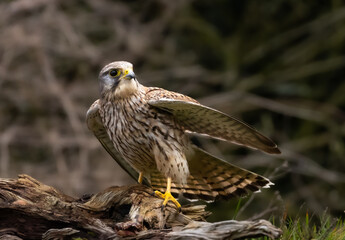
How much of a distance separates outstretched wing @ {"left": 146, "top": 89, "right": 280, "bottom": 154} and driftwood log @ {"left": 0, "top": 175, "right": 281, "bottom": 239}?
0.50 metres

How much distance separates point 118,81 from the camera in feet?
12.0

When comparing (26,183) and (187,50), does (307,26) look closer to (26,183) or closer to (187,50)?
(187,50)

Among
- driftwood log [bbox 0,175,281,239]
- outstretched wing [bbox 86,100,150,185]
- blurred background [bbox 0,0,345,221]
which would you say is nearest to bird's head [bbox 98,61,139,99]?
outstretched wing [bbox 86,100,150,185]

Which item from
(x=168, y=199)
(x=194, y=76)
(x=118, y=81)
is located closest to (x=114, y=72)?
(x=118, y=81)

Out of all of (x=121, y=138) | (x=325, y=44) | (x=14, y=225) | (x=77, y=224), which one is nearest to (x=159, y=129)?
(x=121, y=138)

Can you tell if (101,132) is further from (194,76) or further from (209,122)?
(194,76)

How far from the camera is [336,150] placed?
303 inches

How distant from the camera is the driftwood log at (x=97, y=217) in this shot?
9.92 ft

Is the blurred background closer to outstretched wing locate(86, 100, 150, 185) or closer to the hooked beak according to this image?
outstretched wing locate(86, 100, 150, 185)

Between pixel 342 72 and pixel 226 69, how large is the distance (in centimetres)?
159

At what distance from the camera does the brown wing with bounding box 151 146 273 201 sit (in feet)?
12.2

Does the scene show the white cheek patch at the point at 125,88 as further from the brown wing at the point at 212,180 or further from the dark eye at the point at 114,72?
the brown wing at the point at 212,180

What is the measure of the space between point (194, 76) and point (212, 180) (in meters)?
4.36

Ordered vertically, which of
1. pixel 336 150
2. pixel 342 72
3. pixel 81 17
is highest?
pixel 81 17
